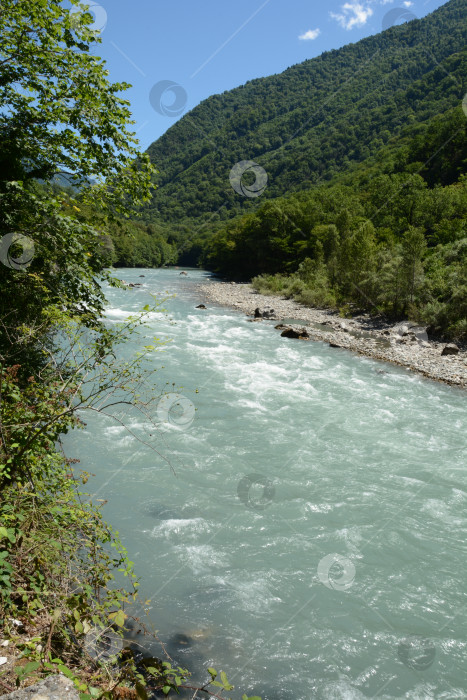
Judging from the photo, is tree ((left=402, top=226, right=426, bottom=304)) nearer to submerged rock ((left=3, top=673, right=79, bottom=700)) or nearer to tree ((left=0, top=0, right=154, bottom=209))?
tree ((left=0, top=0, right=154, bottom=209))

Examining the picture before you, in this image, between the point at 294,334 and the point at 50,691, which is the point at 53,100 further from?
the point at 294,334

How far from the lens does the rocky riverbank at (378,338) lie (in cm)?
1659

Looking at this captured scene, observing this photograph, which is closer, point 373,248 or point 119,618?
point 119,618

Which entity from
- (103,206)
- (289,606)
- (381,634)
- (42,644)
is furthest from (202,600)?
(103,206)

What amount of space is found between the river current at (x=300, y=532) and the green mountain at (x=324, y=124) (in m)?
100

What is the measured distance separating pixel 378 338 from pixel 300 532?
1706cm

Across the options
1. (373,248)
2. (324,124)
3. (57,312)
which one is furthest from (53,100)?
(324,124)

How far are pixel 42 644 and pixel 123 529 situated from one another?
363 centimetres

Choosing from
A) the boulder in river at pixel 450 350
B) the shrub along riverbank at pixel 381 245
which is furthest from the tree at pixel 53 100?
the shrub along riverbank at pixel 381 245

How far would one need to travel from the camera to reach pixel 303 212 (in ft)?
193

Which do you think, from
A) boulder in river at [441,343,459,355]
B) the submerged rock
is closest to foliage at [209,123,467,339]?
boulder in river at [441,343,459,355]

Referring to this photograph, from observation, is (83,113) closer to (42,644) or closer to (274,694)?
(42,644)

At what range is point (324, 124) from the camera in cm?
14525

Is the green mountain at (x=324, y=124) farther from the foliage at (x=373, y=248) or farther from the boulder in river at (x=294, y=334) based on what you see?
the boulder in river at (x=294, y=334)
